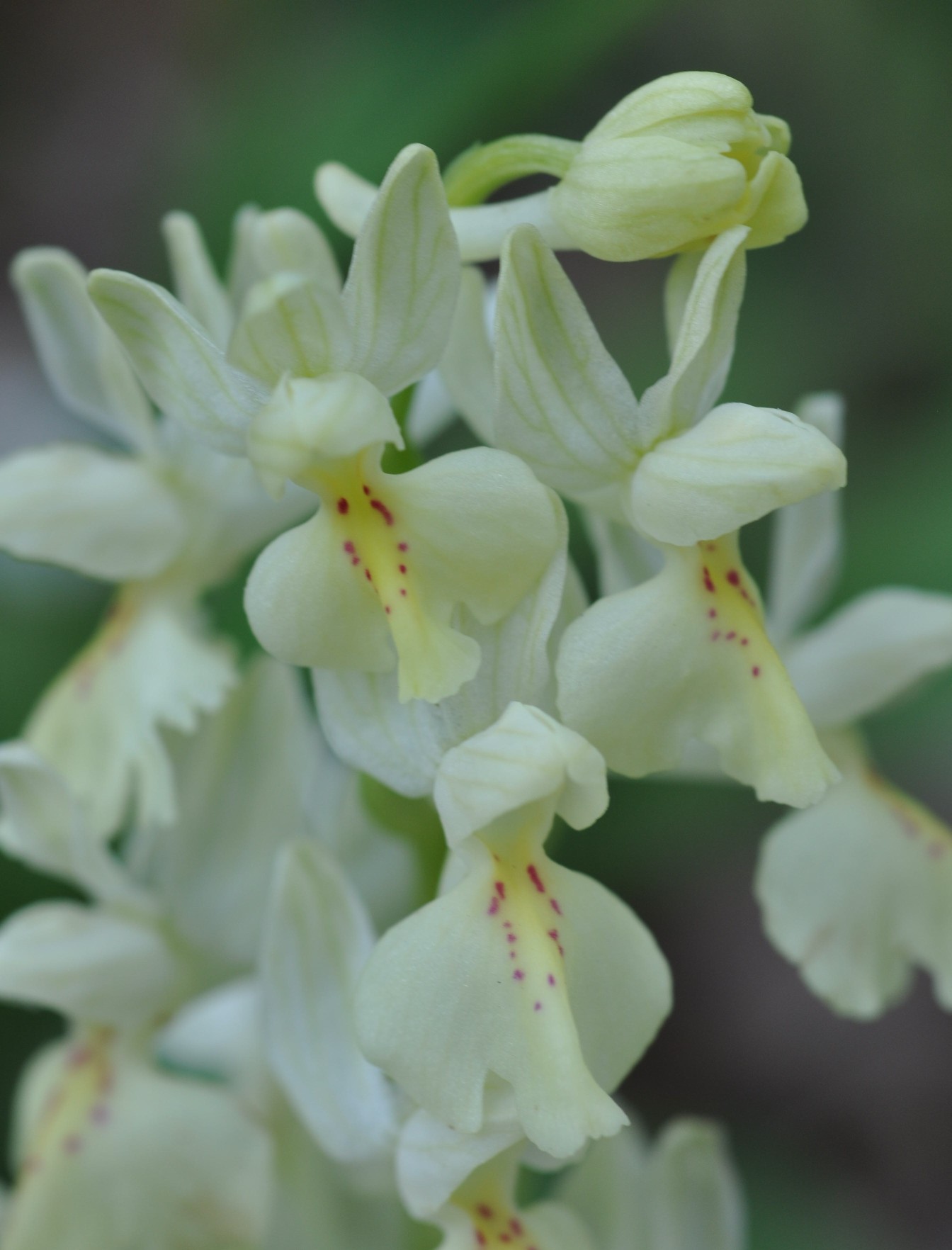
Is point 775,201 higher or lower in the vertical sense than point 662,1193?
higher

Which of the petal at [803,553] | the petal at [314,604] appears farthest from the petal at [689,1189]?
the petal at [314,604]

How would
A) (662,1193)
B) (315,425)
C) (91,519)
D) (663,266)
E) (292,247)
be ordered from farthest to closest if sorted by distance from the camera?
(663,266) < (662,1193) < (91,519) < (292,247) < (315,425)

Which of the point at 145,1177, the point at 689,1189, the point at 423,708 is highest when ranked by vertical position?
the point at 423,708

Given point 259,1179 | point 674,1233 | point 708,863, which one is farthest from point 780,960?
point 259,1179

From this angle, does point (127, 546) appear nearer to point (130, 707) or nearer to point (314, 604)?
point (130, 707)

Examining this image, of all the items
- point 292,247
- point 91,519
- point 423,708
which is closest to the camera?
point 423,708

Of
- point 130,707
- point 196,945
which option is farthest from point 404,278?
point 196,945
